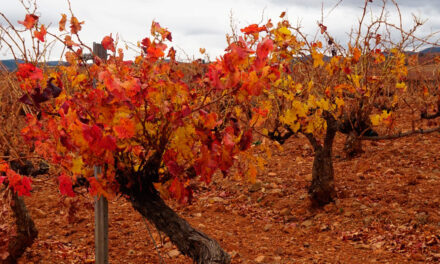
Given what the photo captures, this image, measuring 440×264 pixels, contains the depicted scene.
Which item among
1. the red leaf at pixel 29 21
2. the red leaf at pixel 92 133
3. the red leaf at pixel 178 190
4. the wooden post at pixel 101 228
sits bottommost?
the wooden post at pixel 101 228

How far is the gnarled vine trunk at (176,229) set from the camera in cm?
251

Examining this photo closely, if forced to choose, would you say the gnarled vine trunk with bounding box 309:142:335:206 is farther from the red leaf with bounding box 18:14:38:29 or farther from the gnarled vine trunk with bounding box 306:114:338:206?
the red leaf with bounding box 18:14:38:29

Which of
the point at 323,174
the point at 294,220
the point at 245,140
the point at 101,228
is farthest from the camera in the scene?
the point at 323,174

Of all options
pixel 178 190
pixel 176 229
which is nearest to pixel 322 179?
pixel 176 229

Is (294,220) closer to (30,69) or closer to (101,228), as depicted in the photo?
(101,228)

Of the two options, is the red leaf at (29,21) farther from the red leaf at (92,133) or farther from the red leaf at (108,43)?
the red leaf at (92,133)

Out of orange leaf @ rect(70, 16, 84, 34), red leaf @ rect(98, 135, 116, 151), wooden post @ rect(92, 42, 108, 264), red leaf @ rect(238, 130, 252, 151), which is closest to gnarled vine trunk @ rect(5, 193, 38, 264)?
wooden post @ rect(92, 42, 108, 264)

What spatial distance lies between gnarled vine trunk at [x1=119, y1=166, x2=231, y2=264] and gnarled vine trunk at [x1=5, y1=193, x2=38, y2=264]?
155cm

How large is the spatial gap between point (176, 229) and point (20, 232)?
1.95 meters

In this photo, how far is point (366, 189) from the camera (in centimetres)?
549

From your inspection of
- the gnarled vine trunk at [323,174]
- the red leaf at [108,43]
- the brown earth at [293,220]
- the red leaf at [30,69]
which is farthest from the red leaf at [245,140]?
the gnarled vine trunk at [323,174]

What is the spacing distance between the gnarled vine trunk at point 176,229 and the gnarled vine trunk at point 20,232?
1.55 metres

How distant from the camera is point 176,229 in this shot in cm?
266

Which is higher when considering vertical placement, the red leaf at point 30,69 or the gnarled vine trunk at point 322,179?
the red leaf at point 30,69
